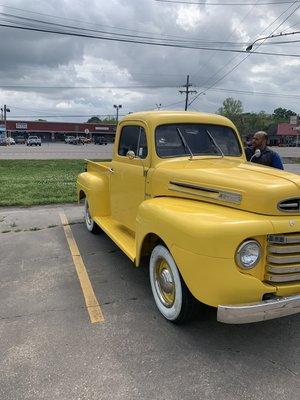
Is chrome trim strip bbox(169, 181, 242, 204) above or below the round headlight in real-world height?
above

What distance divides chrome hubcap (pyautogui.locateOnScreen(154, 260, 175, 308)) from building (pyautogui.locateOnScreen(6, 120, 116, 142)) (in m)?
89.3

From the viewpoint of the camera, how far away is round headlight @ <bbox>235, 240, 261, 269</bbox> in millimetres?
3094

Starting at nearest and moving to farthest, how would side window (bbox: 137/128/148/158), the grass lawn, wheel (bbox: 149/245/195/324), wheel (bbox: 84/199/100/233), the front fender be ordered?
1. the front fender
2. wheel (bbox: 149/245/195/324)
3. side window (bbox: 137/128/148/158)
4. wheel (bbox: 84/199/100/233)
5. the grass lawn

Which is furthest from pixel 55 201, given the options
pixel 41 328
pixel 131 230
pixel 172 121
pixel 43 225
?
pixel 41 328

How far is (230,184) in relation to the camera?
3697 millimetres

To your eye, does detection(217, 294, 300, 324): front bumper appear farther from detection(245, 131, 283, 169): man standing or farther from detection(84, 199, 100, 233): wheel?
detection(84, 199, 100, 233): wheel

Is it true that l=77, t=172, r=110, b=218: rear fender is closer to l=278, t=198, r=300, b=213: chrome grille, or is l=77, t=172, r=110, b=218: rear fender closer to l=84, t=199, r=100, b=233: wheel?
l=84, t=199, r=100, b=233: wheel

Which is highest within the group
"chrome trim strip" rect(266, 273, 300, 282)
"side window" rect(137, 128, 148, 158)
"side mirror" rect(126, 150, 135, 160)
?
"side window" rect(137, 128, 148, 158)

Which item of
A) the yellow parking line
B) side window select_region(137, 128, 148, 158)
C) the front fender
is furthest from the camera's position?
side window select_region(137, 128, 148, 158)

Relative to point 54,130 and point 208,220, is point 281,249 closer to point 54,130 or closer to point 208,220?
point 208,220

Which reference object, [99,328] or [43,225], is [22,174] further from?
[99,328]

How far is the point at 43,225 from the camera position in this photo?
317 inches

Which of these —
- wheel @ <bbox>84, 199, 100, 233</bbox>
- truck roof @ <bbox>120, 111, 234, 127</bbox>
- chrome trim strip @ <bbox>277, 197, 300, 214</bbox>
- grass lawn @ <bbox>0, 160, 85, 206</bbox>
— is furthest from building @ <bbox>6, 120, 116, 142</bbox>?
chrome trim strip @ <bbox>277, 197, 300, 214</bbox>

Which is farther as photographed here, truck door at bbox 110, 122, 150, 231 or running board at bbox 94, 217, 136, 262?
truck door at bbox 110, 122, 150, 231
